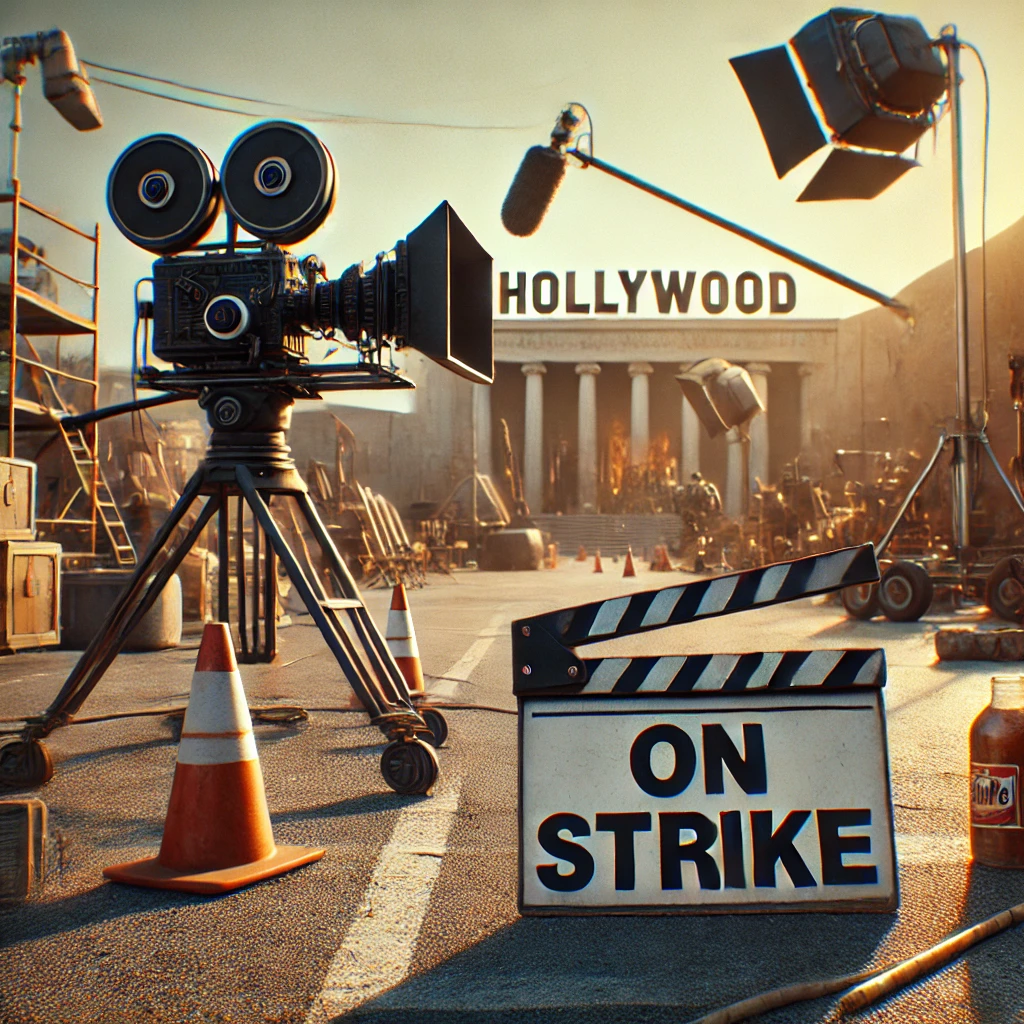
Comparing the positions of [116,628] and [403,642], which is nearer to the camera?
[116,628]

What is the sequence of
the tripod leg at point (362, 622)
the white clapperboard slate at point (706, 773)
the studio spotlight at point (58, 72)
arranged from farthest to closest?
the studio spotlight at point (58, 72) → the tripod leg at point (362, 622) → the white clapperboard slate at point (706, 773)

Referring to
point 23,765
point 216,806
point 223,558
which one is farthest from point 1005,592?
point 216,806

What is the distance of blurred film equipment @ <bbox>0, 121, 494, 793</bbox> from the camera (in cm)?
445

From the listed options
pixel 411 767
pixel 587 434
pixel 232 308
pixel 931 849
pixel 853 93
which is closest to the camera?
pixel 931 849

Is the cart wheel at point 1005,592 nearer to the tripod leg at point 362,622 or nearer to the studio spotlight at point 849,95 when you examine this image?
the studio spotlight at point 849,95

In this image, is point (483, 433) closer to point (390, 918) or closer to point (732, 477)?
point (732, 477)

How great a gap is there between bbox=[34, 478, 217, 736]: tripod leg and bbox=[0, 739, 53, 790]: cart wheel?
0.08m

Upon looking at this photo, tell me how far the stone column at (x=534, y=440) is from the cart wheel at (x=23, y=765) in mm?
62924

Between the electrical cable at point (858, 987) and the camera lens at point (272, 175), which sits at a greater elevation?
the camera lens at point (272, 175)

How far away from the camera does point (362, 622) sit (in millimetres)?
4812

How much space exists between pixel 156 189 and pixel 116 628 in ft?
6.08

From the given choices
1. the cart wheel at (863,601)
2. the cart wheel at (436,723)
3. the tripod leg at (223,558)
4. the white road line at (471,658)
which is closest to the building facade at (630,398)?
the cart wheel at (863,601)

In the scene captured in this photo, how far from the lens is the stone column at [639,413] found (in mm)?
67500

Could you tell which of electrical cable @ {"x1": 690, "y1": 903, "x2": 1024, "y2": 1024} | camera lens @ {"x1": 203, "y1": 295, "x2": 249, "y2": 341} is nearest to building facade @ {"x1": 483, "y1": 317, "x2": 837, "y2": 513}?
camera lens @ {"x1": 203, "y1": 295, "x2": 249, "y2": 341}
